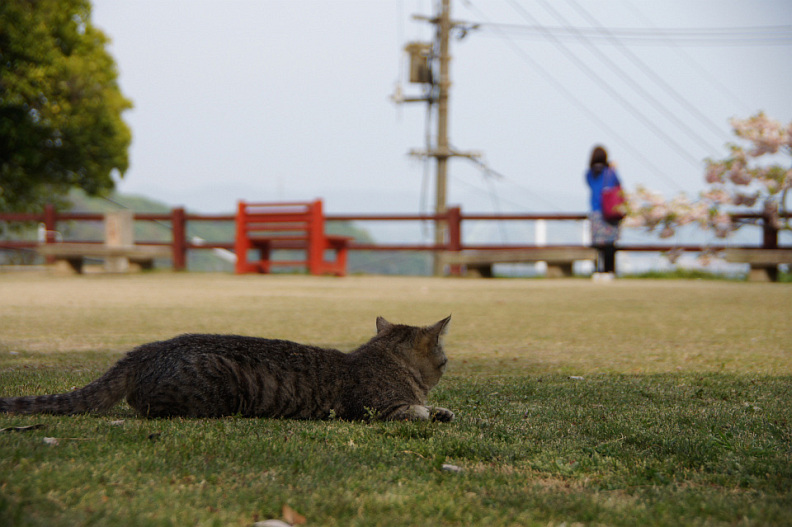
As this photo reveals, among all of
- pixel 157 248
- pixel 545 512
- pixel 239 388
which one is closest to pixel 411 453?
pixel 545 512

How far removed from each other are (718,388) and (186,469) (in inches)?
116

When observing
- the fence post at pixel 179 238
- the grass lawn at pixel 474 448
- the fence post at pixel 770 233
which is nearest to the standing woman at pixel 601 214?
the fence post at pixel 770 233

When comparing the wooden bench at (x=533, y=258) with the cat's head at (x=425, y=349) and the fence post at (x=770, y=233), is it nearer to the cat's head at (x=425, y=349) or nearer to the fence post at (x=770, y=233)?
the fence post at (x=770, y=233)

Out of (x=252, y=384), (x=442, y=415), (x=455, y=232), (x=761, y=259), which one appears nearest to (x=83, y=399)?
(x=252, y=384)

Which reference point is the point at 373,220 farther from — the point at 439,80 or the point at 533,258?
the point at 439,80

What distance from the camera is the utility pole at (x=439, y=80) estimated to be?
23.2m

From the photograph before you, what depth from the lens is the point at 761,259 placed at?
511 inches

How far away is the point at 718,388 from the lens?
3818 mm

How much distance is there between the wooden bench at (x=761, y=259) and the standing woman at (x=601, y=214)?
2.08 meters

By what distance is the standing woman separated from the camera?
13.7 meters

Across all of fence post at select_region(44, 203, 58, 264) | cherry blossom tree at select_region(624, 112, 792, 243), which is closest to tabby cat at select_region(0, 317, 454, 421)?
cherry blossom tree at select_region(624, 112, 792, 243)

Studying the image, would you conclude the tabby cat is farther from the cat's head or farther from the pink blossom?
the pink blossom

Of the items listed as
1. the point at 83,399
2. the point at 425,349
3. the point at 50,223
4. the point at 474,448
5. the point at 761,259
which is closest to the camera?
the point at 474,448

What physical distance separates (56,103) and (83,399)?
816 inches
